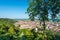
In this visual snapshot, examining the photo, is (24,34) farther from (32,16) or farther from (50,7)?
(50,7)

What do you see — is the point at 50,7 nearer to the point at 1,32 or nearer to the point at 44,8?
the point at 44,8

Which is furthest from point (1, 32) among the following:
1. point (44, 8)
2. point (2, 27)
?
point (44, 8)

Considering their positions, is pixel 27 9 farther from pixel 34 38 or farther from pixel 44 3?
pixel 34 38

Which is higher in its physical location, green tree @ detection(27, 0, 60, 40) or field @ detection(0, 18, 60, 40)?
green tree @ detection(27, 0, 60, 40)

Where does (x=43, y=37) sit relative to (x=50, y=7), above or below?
below

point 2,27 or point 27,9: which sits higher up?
point 27,9

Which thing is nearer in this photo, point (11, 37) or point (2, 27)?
point (11, 37)

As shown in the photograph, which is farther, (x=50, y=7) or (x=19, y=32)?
(x=19, y=32)

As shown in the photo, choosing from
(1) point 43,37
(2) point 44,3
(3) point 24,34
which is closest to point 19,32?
(3) point 24,34

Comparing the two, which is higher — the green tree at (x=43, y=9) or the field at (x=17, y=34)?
the green tree at (x=43, y=9)
